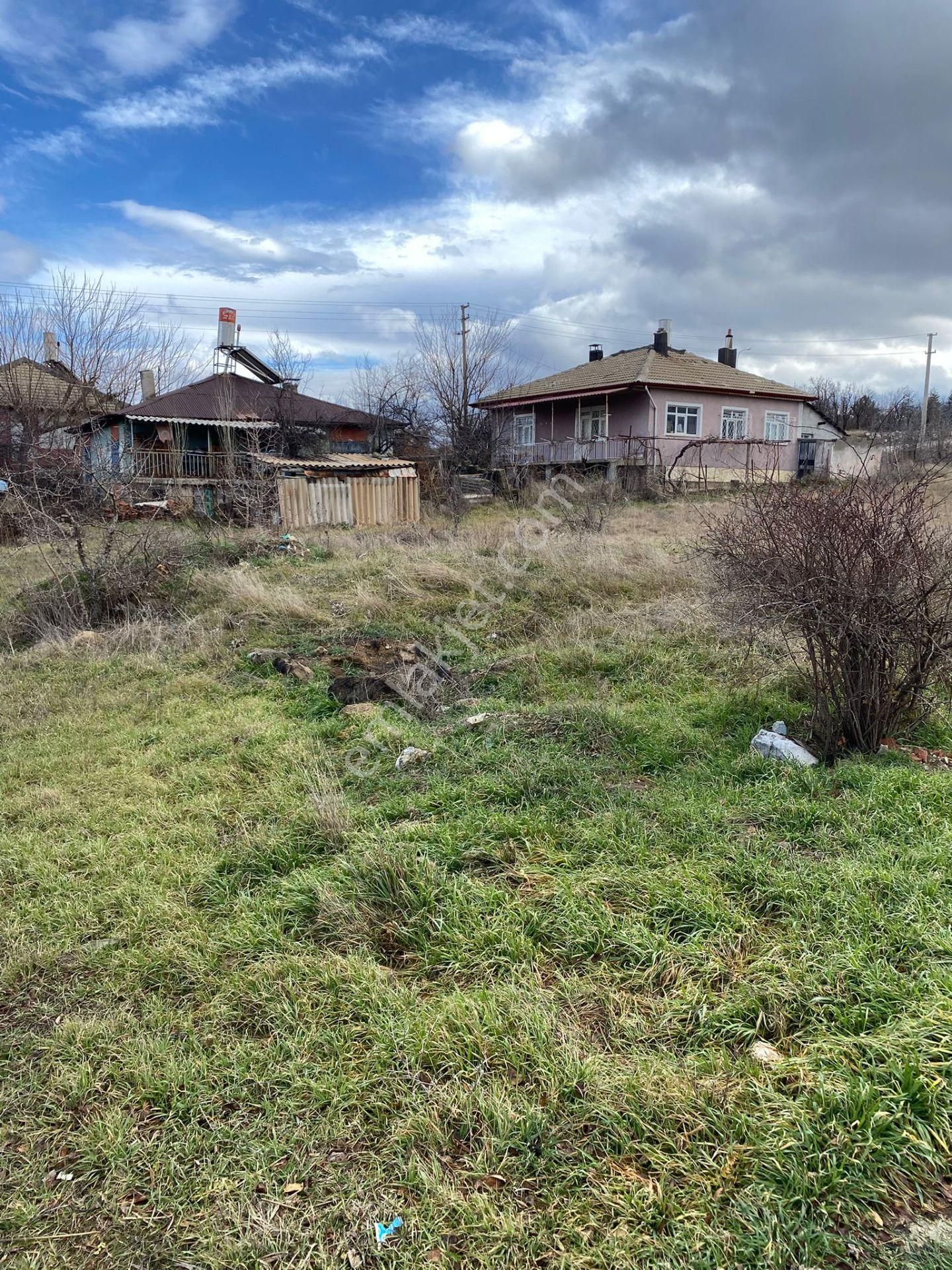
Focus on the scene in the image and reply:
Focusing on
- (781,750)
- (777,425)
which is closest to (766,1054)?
(781,750)

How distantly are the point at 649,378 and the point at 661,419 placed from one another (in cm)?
150

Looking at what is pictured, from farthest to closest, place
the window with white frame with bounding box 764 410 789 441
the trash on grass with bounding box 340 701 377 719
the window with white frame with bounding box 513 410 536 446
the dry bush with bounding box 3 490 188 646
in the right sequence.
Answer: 1. the window with white frame with bounding box 513 410 536 446
2. the window with white frame with bounding box 764 410 789 441
3. the dry bush with bounding box 3 490 188 646
4. the trash on grass with bounding box 340 701 377 719

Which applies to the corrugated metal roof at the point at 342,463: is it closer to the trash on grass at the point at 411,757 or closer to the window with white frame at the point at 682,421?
the window with white frame at the point at 682,421

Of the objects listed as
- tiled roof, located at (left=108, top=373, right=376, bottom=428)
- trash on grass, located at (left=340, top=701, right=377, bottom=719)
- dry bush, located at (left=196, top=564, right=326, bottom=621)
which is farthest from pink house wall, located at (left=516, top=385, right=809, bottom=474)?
trash on grass, located at (left=340, top=701, right=377, bottom=719)

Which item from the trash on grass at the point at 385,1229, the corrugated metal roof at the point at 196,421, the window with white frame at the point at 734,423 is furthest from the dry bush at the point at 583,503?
the trash on grass at the point at 385,1229

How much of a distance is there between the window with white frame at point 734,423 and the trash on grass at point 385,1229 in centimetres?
2631

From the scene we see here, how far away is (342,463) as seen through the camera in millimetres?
17125

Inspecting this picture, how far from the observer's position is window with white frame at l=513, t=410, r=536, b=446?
28.6m

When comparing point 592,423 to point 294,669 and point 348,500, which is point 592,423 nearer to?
point 348,500

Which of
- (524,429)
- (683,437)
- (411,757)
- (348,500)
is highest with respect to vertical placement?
(524,429)

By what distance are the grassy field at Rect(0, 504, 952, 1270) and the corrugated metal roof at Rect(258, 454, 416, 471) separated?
38.3ft

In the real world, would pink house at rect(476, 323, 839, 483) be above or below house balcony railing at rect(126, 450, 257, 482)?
above

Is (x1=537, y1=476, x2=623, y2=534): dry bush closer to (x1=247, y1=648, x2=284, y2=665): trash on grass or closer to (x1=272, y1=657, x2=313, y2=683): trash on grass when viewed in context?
(x1=247, y1=648, x2=284, y2=665): trash on grass

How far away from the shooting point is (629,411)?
80.7 ft
